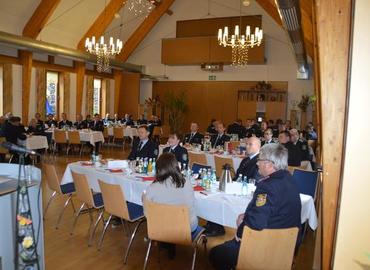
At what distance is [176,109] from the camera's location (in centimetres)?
1684

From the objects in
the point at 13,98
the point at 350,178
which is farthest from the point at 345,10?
the point at 13,98

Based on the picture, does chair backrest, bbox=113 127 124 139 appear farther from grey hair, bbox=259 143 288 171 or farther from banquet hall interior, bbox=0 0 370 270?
grey hair, bbox=259 143 288 171

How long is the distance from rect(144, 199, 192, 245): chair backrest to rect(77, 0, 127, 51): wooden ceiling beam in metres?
12.3

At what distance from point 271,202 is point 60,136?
30.0 feet

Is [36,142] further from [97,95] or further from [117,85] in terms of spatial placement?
[117,85]

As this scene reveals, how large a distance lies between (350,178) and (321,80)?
71 cm

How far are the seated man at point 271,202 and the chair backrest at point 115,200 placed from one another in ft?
4.05

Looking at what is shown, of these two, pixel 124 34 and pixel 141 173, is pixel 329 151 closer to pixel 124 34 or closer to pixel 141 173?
pixel 141 173

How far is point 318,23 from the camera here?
258 cm

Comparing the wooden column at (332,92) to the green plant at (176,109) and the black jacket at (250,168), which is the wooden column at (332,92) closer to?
the black jacket at (250,168)

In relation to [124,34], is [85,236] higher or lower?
lower

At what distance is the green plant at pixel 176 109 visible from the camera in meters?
16.7

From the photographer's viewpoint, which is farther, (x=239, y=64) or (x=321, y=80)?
(x=239, y=64)

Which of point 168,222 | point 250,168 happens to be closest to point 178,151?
point 250,168
